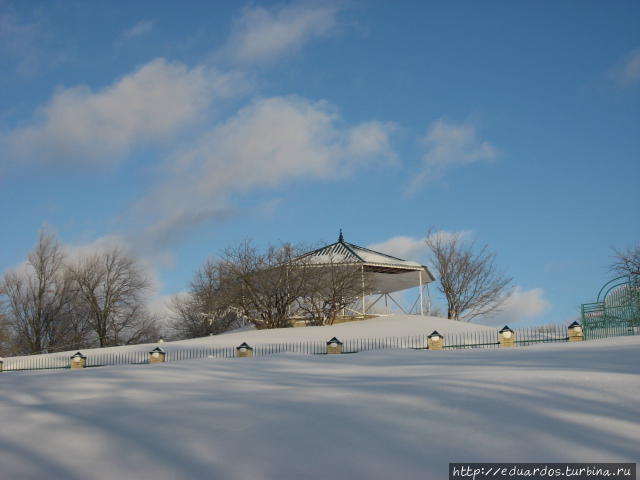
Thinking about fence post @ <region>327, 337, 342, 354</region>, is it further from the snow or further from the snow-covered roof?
the snow-covered roof

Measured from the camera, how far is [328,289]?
121 ft

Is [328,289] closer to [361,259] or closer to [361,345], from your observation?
[361,259]

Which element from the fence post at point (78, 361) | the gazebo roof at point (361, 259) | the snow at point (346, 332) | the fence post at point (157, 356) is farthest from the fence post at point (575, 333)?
the fence post at point (78, 361)

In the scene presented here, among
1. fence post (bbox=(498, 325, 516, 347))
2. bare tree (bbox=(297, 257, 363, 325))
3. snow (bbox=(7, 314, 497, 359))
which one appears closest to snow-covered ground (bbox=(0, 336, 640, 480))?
fence post (bbox=(498, 325, 516, 347))

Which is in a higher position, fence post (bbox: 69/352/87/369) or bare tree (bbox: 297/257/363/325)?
bare tree (bbox: 297/257/363/325)

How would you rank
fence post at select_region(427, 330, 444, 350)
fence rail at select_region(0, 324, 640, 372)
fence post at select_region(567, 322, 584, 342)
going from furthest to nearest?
fence rail at select_region(0, 324, 640, 372)
fence post at select_region(427, 330, 444, 350)
fence post at select_region(567, 322, 584, 342)

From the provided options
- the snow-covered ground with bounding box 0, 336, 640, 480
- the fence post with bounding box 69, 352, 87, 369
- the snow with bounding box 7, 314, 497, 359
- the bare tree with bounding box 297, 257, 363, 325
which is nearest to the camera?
the snow-covered ground with bounding box 0, 336, 640, 480

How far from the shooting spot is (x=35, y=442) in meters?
8.96

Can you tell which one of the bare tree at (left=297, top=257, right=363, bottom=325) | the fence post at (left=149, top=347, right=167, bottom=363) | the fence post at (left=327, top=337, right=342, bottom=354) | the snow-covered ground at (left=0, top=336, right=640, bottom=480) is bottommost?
the snow-covered ground at (left=0, top=336, right=640, bottom=480)

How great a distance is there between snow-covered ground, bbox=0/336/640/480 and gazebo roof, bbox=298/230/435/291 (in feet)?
77.5

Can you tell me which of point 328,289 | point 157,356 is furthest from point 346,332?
point 157,356

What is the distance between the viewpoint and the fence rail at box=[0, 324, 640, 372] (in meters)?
24.3

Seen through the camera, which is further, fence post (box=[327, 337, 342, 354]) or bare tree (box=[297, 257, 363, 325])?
bare tree (box=[297, 257, 363, 325])

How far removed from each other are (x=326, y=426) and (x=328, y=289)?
2820 centimetres
